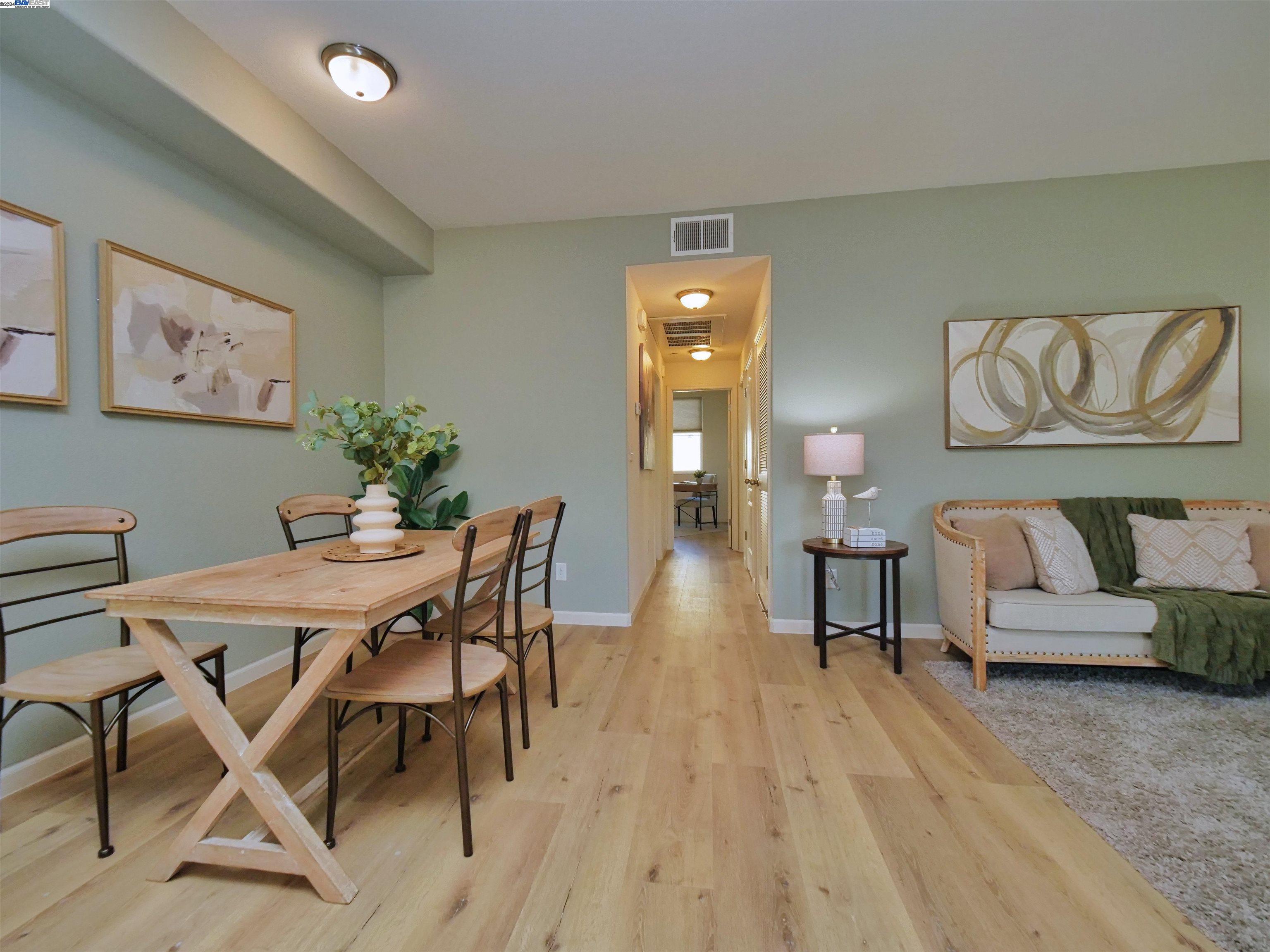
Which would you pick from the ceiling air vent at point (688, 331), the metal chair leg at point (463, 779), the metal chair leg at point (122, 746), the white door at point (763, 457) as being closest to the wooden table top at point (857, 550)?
the white door at point (763, 457)

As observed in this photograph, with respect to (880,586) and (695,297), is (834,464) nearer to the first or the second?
(880,586)

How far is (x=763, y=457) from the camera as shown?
3.42 metres

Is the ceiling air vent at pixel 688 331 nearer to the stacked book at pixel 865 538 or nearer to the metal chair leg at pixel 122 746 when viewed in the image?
the stacked book at pixel 865 538

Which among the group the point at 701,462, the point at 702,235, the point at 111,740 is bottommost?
the point at 111,740

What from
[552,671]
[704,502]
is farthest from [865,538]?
[704,502]

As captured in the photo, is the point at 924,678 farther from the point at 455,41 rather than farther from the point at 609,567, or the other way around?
the point at 455,41

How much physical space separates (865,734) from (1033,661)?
1.02 m

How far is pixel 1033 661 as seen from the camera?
223cm

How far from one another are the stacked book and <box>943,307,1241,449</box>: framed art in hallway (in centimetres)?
78

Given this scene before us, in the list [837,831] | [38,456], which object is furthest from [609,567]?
[38,456]

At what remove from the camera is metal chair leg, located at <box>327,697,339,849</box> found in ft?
4.18

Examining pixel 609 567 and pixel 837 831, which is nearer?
pixel 837 831

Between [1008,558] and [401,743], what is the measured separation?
9.10 feet

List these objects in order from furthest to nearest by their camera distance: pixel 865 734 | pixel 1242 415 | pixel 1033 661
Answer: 1. pixel 1242 415
2. pixel 1033 661
3. pixel 865 734
